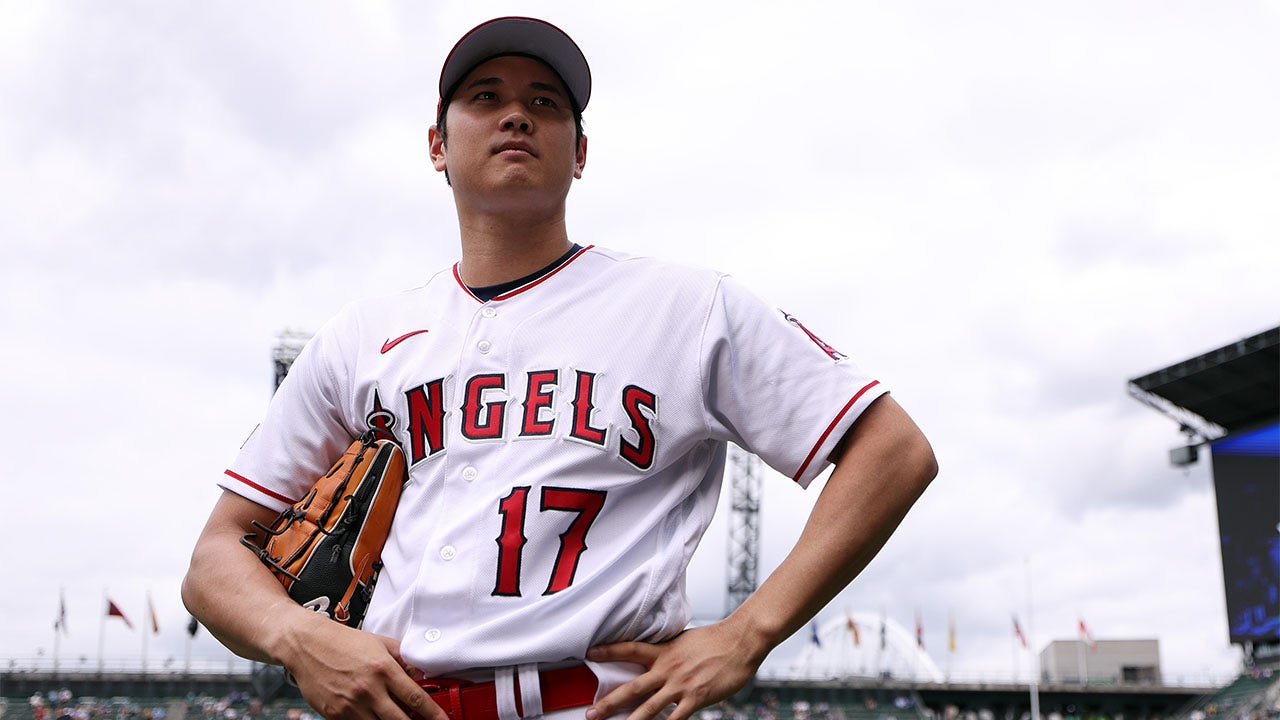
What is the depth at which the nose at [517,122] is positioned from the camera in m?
2.22

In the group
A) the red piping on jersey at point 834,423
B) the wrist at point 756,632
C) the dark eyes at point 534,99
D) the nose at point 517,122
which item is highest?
→ the dark eyes at point 534,99

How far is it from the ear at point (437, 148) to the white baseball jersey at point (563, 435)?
0.32 metres

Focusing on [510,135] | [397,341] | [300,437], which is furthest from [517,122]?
[300,437]

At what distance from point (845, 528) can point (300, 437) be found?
3.68ft

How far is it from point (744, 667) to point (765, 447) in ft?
1.37

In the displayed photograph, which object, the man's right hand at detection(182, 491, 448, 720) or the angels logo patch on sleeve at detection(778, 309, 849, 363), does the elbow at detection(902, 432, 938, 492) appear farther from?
the man's right hand at detection(182, 491, 448, 720)

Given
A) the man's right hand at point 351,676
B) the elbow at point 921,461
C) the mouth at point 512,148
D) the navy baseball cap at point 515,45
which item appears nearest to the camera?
the man's right hand at point 351,676

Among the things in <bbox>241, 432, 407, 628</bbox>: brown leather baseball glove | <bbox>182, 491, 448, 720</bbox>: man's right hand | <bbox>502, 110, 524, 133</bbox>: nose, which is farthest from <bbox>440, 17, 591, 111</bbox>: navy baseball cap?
<bbox>182, 491, 448, 720</bbox>: man's right hand

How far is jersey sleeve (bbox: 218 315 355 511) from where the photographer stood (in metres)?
2.34

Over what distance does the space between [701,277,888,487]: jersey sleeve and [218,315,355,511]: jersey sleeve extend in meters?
0.76

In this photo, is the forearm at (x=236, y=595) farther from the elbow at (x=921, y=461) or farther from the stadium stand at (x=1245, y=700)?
the stadium stand at (x=1245, y=700)

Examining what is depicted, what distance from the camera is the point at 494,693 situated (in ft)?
6.22

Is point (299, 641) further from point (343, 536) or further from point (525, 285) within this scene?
point (525, 285)

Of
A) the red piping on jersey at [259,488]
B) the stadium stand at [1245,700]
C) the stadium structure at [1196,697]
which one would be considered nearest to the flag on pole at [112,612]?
the stadium structure at [1196,697]
